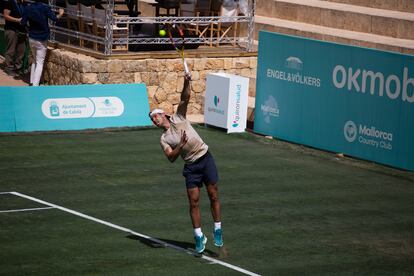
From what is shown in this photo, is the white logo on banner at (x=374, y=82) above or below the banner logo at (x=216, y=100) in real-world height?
above

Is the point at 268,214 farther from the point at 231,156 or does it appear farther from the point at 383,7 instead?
the point at 383,7

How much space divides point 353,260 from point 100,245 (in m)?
3.83

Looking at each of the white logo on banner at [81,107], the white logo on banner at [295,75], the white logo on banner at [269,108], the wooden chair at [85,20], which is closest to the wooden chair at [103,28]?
the wooden chair at [85,20]

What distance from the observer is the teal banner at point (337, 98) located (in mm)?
21406

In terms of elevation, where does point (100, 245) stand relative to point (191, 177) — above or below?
below

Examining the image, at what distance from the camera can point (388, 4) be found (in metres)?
29.6

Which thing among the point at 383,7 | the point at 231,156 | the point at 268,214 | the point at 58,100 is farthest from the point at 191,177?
the point at 383,7

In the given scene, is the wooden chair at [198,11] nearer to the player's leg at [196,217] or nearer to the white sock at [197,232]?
the player's leg at [196,217]

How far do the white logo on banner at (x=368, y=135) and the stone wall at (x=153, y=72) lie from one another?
5.77 meters

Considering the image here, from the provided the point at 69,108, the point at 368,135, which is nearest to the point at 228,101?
the point at 69,108

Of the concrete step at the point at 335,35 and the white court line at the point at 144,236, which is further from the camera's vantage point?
the concrete step at the point at 335,35

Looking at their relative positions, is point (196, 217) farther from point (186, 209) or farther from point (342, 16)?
point (342, 16)

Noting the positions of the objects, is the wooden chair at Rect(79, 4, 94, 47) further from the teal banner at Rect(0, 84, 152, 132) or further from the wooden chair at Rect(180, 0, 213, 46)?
the teal banner at Rect(0, 84, 152, 132)

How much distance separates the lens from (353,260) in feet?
49.1
